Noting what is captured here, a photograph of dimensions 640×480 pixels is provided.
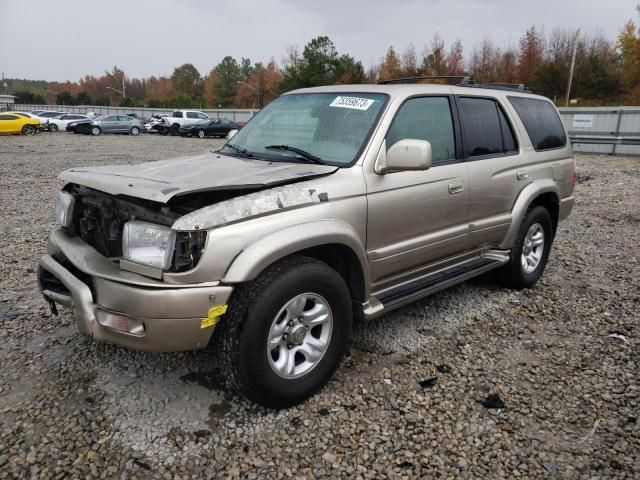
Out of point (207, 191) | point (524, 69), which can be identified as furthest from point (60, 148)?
point (524, 69)

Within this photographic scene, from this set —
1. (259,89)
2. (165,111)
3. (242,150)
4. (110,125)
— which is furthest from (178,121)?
(259,89)

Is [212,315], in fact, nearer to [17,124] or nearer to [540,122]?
[540,122]

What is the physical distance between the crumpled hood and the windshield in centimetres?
18

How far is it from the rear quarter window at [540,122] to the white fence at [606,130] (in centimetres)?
1554

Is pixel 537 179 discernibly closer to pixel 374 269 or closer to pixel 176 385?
pixel 374 269

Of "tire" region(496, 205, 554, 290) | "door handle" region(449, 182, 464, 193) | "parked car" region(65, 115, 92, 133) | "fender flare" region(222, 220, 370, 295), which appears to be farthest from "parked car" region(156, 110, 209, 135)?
"fender flare" region(222, 220, 370, 295)

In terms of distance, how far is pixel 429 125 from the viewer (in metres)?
3.72

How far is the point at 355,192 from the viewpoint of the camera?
305 cm

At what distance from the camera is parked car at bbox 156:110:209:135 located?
32.5 metres

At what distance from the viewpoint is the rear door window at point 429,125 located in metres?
3.48

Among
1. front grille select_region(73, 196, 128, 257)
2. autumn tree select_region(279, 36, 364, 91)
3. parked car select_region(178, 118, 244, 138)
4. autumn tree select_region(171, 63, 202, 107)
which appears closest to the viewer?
front grille select_region(73, 196, 128, 257)

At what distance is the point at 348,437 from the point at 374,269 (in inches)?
42.2

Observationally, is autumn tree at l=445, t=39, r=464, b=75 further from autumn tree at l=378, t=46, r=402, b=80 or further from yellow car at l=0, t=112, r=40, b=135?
yellow car at l=0, t=112, r=40, b=135

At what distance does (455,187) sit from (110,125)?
31252mm
